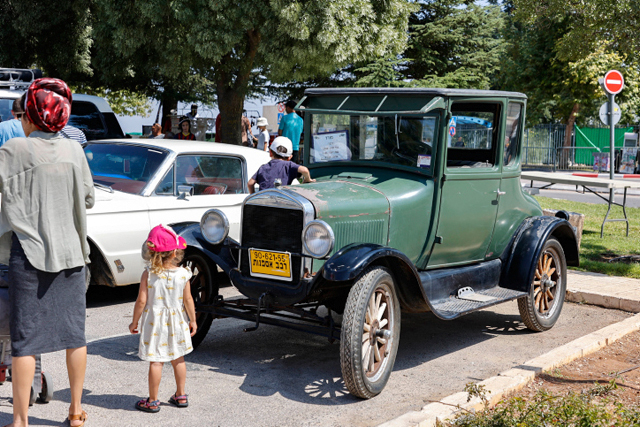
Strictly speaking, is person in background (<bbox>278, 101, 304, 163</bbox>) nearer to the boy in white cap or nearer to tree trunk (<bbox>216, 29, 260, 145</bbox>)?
tree trunk (<bbox>216, 29, 260, 145</bbox>)

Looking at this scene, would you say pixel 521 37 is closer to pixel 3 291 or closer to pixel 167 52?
pixel 167 52

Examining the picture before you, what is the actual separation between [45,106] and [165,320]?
1451 mm

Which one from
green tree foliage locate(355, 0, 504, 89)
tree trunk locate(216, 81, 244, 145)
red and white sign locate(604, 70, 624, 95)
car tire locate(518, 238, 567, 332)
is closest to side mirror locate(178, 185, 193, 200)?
car tire locate(518, 238, 567, 332)

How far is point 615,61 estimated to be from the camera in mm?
31641

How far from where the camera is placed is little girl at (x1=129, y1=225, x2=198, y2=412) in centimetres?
433

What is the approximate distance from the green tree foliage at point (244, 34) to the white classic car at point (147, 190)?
345 inches

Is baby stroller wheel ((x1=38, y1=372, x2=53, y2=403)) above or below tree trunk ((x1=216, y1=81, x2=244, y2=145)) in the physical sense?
below

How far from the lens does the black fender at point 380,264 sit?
15.2 ft

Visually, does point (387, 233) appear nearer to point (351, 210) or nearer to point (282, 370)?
point (351, 210)

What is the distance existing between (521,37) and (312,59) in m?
25.2

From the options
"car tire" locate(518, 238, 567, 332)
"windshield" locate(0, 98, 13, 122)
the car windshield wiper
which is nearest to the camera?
"car tire" locate(518, 238, 567, 332)

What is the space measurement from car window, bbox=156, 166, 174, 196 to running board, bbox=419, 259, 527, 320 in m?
2.85

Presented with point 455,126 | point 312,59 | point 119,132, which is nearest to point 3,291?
point 455,126

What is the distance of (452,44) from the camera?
28.5 m
